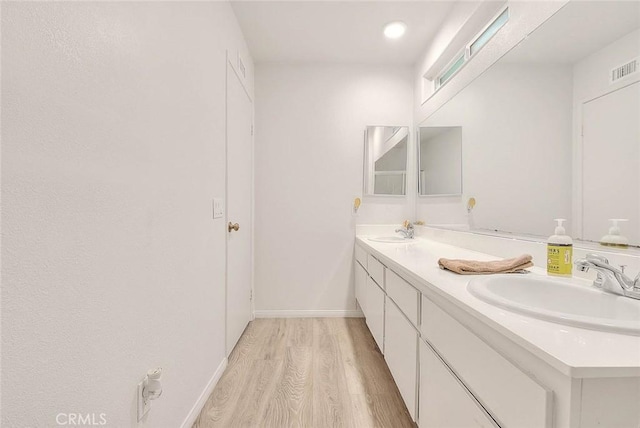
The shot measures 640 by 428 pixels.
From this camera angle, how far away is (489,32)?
5.35 feet

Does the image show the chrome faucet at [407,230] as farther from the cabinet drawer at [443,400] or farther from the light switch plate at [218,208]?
the light switch plate at [218,208]

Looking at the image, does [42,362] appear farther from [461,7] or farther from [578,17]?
[461,7]

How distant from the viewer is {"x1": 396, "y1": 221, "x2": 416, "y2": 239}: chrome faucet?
8.21 ft

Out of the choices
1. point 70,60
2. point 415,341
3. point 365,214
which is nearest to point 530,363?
point 415,341

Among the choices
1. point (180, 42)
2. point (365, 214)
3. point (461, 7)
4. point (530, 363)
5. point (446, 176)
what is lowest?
point (530, 363)

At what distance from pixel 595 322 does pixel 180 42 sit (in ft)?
5.32

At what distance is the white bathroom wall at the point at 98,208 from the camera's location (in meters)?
0.51

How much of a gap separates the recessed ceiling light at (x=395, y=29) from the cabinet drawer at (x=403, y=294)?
1.84m

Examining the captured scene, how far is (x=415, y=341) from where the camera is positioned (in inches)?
45.0

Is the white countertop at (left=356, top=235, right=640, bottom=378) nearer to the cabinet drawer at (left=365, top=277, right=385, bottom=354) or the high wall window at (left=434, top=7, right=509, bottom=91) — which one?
the cabinet drawer at (left=365, top=277, right=385, bottom=354)

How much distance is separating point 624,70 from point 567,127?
240 mm

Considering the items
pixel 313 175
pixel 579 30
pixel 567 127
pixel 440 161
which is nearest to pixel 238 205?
pixel 313 175

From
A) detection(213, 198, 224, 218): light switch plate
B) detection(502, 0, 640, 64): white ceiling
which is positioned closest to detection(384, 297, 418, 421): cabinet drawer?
detection(213, 198, 224, 218): light switch plate

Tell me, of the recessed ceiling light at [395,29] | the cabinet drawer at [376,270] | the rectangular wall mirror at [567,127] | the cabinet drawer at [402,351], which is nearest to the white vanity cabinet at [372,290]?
the cabinet drawer at [376,270]
